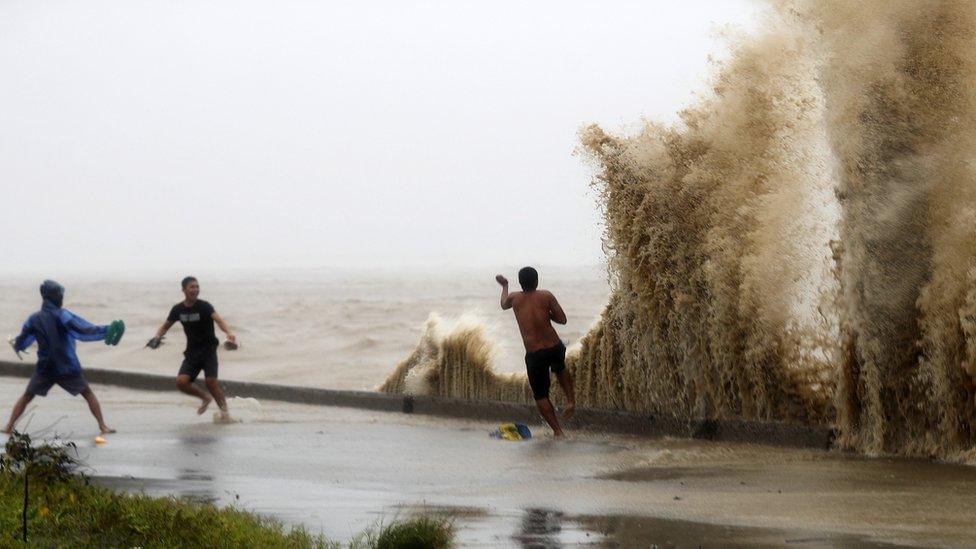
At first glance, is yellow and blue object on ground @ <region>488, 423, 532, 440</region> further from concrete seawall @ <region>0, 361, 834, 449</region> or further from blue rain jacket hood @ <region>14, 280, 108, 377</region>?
blue rain jacket hood @ <region>14, 280, 108, 377</region>

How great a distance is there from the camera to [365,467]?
12.0 metres

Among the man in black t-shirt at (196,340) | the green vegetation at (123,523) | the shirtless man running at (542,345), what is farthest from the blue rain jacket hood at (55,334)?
the green vegetation at (123,523)

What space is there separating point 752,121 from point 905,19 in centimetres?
206

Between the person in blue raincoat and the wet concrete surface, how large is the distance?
0.53 metres

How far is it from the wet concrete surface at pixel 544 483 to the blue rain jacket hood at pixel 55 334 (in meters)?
0.71

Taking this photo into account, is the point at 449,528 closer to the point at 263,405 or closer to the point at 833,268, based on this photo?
the point at 833,268

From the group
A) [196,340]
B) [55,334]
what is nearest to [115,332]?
[55,334]

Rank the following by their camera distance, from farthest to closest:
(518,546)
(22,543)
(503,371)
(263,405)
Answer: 1. (263,405)
2. (503,371)
3. (518,546)
4. (22,543)

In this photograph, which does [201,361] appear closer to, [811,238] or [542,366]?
[542,366]

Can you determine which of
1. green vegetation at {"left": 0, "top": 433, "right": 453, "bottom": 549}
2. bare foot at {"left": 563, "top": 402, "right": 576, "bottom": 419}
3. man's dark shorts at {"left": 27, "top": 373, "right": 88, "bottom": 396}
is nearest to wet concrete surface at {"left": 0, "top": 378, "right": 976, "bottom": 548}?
bare foot at {"left": 563, "top": 402, "right": 576, "bottom": 419}

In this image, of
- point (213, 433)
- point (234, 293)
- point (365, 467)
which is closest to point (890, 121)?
point (365, 467)

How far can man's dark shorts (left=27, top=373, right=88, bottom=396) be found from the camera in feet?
50.0

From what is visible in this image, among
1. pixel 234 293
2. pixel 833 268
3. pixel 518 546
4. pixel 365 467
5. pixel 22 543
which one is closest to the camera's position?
pixel 22 543

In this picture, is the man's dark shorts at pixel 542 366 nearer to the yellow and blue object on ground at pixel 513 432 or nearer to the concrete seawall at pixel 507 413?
the yellow and blue object on ground at pixel 513 432
